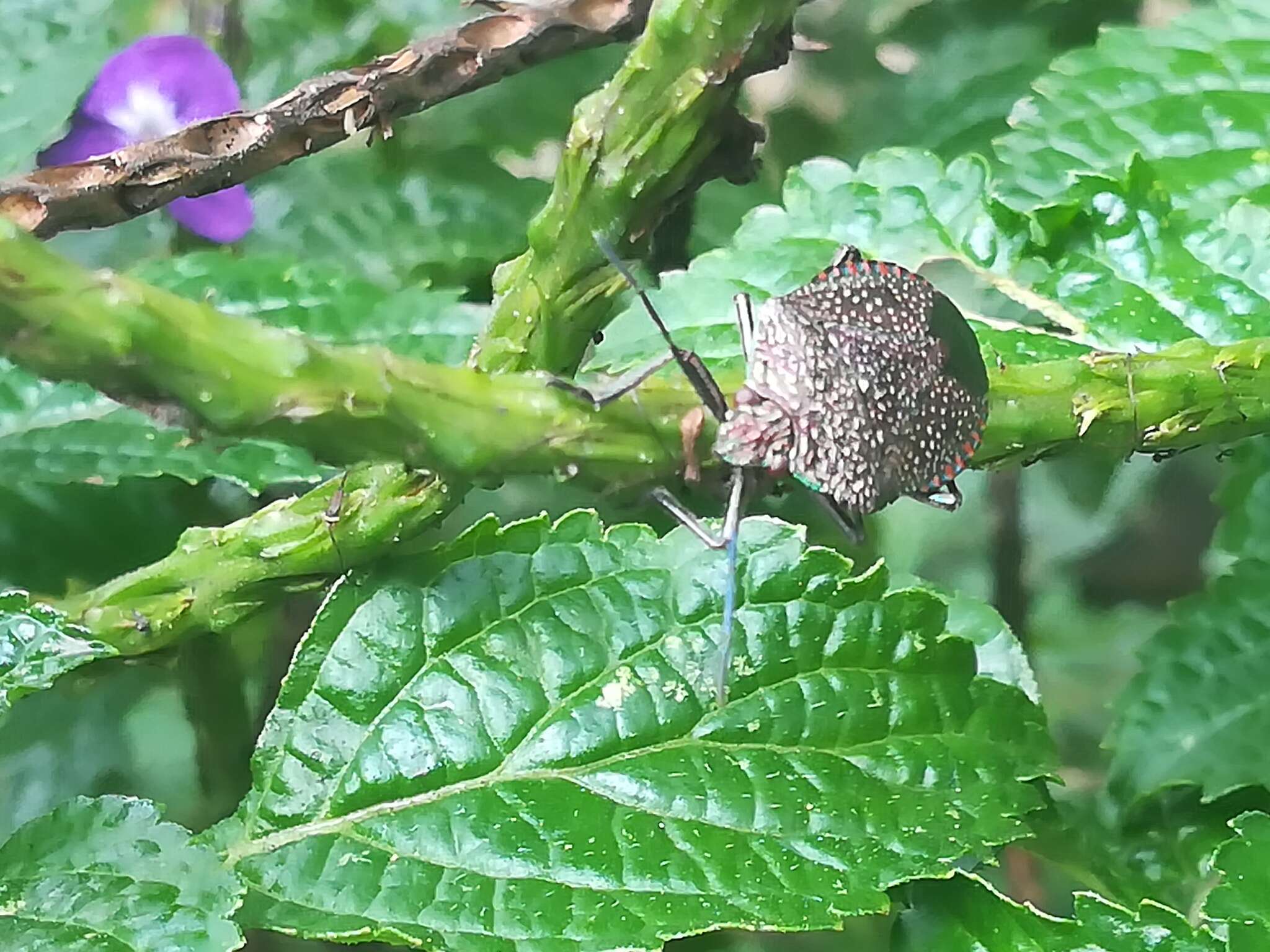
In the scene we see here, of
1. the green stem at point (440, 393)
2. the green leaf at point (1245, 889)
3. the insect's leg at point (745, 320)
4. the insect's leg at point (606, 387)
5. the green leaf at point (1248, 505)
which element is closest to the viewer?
the green stem at point (440, 393)

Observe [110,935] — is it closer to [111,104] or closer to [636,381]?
[636,381]

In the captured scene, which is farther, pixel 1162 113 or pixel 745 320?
pixel 1162 113

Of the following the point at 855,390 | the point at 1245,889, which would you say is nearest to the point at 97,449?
the point at 855,390

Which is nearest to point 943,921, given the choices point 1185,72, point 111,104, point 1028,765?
point 1028,765

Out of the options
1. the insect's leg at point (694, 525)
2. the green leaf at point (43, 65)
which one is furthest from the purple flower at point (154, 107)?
the insect's leg at point (694, 525)

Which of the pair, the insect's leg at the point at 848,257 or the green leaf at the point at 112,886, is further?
the insect's leg at the point at 848,257

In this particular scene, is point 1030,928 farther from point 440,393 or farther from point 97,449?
point 97,449

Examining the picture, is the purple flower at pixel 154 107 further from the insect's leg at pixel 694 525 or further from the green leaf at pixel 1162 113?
the green leaf at pixel 1162 113
